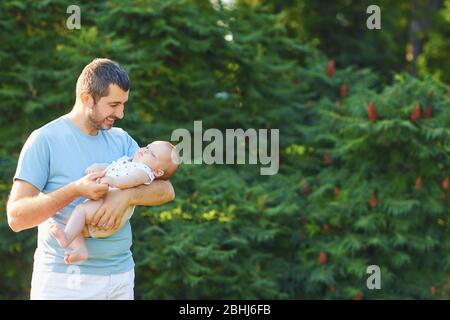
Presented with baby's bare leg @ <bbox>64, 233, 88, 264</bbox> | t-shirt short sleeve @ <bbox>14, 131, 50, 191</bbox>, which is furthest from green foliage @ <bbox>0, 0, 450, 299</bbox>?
t-shirt short sleeve @ <bbox>14, 131, 50, 191</bbox>

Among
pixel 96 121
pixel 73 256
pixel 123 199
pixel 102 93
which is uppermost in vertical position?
pixel 102 93

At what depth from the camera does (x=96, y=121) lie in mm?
3334

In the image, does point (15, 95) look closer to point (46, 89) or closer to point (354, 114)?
point (46, 89)

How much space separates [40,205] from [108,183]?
289 mm

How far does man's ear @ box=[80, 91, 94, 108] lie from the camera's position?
3314mm

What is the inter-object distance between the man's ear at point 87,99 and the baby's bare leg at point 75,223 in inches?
16.0

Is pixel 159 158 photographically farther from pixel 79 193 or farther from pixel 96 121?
pixel 79 193

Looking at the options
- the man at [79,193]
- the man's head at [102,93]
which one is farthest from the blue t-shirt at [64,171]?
the man's head at [102,93]

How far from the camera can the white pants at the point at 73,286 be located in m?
3.32

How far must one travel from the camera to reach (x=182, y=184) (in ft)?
22.1

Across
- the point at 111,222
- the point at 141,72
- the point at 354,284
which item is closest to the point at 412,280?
the point at 354,284

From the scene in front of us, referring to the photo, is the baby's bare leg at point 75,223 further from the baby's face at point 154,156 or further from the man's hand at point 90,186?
the baby's face at point 154,156

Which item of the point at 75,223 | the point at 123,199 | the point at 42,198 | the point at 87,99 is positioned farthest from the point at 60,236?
the point at 87,99

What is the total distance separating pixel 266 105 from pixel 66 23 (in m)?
2.05
